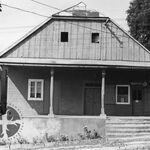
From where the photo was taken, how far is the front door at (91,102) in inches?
1006

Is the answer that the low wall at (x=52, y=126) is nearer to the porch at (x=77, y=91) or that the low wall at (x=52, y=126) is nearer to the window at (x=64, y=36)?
the porch at (x=77, y=91)

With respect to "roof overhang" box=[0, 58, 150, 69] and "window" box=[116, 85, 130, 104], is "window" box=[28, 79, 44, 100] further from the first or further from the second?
"window" box=[116, 85, 130, 104]

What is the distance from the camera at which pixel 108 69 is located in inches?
941

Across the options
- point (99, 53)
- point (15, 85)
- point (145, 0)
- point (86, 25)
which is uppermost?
point (145, 0)

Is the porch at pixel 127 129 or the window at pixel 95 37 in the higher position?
the window at pixel 95 37

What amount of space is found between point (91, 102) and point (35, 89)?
12.5 ft

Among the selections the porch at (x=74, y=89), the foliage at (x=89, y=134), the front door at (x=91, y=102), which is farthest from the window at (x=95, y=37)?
the foliage at (x=89, y=134)

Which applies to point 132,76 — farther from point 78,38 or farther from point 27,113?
point 27,113

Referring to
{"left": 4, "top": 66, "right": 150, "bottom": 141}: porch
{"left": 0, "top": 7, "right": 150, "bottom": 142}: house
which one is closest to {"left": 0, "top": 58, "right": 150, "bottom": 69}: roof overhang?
{"left": 0, "top": 7, "right": 150, "bottom": 142}: house

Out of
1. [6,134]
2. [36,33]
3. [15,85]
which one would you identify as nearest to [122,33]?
[36,33]

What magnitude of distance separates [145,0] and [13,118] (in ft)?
76.5

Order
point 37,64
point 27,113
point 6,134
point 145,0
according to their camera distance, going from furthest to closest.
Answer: point 145,0 < point 27,113 < point 37,64 < point 6,134

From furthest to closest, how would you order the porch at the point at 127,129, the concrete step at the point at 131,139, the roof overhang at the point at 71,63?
the roof overhang at the point at 71,63 < the porch at the point at 127,129 < the concrete step at the point at 131,139

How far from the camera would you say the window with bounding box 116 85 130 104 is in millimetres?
25391
